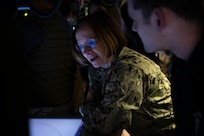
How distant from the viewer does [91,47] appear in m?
1.49

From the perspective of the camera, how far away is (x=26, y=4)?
1.49m

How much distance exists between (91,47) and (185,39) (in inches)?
27.2

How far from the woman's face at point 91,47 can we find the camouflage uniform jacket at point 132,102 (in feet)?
0.30

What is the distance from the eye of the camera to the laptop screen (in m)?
1.33

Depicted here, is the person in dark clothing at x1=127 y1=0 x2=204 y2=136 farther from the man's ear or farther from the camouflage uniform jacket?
the camouflage uniform jacket

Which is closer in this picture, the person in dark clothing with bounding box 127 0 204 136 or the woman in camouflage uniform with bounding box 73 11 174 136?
the person in dark clothing with bounding box 127 0 204 136

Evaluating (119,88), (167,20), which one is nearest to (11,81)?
(167,20)

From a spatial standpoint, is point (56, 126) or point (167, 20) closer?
point (167, 20)

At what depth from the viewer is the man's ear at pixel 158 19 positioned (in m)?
Answer: 0.88

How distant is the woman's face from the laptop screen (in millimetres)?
306

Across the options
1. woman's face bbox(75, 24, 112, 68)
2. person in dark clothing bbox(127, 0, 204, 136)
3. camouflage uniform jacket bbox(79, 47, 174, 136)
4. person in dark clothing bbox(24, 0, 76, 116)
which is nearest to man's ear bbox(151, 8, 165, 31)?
person in dark clothing bbox(127, 0, 204, 136)

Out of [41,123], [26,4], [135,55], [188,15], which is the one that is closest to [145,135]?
[135,55]

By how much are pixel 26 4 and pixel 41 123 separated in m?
0.58

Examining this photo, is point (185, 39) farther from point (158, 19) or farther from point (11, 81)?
point (11, 81)
